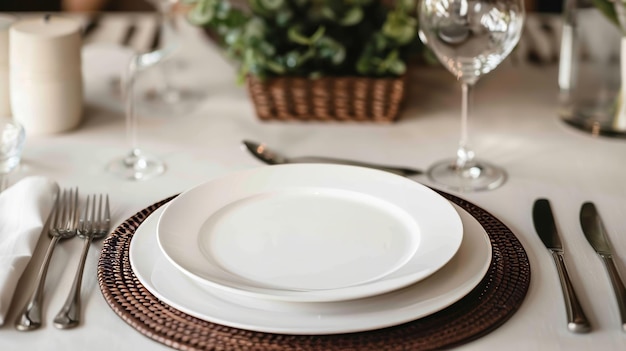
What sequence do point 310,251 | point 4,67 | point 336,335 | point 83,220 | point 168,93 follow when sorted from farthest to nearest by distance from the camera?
point 168,93, point 4,67, point 83,220, point 310,251, point 336,335

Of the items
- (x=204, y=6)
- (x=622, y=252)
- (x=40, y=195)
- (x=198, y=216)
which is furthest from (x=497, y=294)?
(x=204, y=6)

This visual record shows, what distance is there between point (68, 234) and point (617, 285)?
524mm

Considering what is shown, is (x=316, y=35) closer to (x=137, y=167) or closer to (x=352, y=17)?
(x=352, y=17)

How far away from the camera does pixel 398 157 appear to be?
103cm

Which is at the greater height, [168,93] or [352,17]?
[352,17]

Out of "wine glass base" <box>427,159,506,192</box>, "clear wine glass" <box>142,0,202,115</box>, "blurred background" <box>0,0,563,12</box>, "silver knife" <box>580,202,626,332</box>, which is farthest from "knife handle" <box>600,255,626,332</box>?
"blurred background" <box>0,0,563,12</box>

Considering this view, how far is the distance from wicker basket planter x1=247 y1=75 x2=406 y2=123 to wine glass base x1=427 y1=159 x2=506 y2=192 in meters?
0.15

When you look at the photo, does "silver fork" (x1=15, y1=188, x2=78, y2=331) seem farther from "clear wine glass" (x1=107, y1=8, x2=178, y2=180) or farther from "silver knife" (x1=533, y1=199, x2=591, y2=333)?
"silver knife" (x1=533, y1=199, x2=591, y2=333)

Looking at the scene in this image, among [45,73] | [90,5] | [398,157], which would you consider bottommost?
[90,5]

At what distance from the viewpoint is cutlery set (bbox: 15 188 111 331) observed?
2.09ft

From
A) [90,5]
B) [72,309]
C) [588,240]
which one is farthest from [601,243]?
[90,5]

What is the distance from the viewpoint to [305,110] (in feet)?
3.69

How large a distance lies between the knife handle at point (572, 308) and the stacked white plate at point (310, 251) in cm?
7

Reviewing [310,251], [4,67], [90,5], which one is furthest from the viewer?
[90,5]
